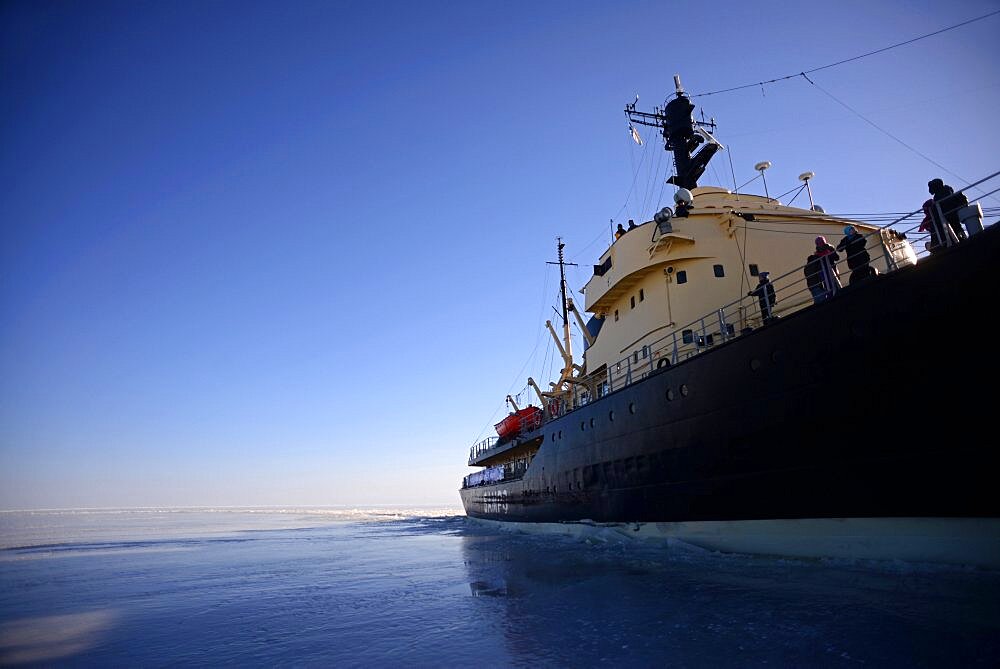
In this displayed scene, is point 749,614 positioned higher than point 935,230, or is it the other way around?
point 935,230

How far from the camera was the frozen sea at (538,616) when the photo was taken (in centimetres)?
500

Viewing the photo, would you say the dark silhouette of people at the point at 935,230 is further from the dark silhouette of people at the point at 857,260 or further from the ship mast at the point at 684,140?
the ship mast at the point at 684,140

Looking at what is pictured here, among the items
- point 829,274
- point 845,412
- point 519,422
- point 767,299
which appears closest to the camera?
point 845,412

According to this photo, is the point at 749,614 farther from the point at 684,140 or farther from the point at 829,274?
the point at 684,140

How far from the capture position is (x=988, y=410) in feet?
22.6

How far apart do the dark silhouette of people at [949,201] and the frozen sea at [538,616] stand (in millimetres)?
5342

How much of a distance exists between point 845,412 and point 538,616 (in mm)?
6432

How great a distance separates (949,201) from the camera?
26.1 feet

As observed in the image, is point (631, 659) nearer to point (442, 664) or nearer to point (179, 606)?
point (442, 664)

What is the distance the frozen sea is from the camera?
16.4 feet

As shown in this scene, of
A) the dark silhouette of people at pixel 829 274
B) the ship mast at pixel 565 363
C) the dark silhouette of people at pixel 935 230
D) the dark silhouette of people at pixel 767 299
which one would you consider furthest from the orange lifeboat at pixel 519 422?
the dark silhouette of people at pixel 935 230

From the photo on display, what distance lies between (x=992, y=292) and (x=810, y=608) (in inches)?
206

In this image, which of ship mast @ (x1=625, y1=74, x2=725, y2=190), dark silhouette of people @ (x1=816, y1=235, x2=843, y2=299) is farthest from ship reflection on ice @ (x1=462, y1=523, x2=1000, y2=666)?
ship mast @ (x1=625, y1=74, x2=725, y2=190)

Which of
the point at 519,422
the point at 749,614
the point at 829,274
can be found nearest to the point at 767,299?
the point at 829,274
